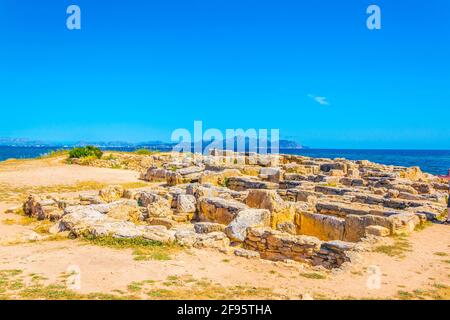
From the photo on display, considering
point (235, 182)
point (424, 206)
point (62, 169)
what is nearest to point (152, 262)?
point (424, 206)

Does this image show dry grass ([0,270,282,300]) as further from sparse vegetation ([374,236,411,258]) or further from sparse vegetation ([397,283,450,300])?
sparse vegetation ([374,236,411,258])

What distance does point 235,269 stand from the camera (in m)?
6.99

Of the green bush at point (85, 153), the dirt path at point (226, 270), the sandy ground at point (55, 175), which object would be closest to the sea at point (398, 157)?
the green bush at point (85, 153)

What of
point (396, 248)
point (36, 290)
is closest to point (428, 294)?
point (396, 248)

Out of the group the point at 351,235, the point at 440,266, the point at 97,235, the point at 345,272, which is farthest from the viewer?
the point at 351,235

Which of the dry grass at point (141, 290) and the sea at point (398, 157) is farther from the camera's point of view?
the sea at point (398, 157)

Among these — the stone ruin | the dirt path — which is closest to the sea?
the stone ruin

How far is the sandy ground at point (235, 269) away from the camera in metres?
5.94

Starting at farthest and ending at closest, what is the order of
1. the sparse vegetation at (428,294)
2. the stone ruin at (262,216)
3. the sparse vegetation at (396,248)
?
1. the stone ruin at (262,216)
2. the sparse vegetation at (396,248)
3. the sparse vegetation at (428,294)

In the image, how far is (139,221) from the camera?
1170cm

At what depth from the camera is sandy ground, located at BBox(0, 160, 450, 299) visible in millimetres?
5941

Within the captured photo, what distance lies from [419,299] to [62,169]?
23659 millimetres

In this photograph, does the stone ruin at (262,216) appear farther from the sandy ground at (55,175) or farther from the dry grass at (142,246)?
the sandy ground at (55,175)
